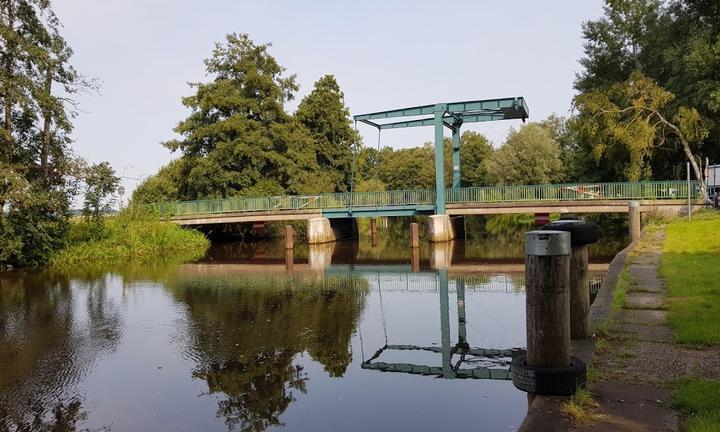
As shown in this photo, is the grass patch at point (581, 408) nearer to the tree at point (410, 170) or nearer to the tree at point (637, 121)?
the tree at point (637, 121)

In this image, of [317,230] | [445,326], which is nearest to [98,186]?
[317,230]

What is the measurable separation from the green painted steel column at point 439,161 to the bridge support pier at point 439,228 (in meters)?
0.53

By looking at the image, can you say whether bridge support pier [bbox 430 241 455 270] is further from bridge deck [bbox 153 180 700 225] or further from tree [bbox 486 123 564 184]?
tree [bbox 486 123 564 184]

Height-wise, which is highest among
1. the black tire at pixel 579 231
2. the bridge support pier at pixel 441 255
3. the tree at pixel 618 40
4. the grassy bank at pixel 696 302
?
the tree at pixel 618 40

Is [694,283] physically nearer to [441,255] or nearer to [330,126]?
[441,255]

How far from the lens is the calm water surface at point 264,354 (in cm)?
670

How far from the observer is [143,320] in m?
12.8

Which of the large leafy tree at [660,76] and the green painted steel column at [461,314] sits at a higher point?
the large leafy tree at [660,76]

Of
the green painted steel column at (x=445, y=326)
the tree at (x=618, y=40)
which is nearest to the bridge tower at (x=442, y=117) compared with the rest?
the tree at (x=618, y=40)

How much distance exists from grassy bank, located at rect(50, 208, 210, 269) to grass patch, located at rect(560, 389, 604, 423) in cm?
2472

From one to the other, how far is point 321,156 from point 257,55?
9584 millimetres

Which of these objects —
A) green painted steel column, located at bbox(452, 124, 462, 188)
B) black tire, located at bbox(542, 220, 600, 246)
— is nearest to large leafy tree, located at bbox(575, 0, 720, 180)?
green painted steel column, located at bbox(452, 124, 462, 188)

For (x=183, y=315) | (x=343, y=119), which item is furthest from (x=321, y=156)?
(x=183, y=315)

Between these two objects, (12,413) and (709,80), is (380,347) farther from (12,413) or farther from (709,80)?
(709,80)
